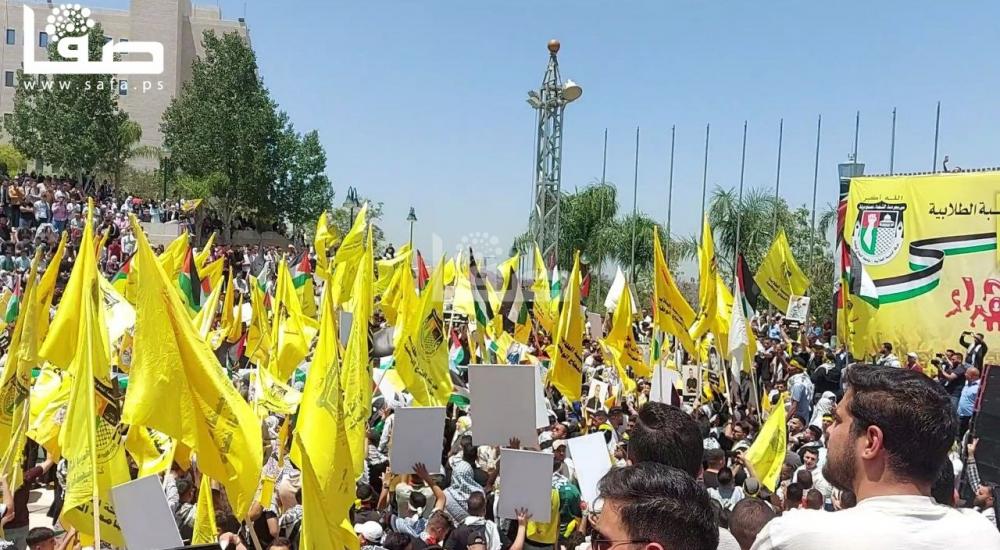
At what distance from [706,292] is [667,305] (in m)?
0.65

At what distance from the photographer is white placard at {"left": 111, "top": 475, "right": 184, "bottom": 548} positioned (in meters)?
4.55

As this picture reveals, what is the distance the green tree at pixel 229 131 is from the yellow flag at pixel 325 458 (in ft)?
131

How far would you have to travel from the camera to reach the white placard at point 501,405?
648 cm

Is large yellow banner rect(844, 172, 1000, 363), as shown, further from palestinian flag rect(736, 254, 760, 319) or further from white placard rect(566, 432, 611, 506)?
white placard rect(566, 432, 611, 506)

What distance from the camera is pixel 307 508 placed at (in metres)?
4.42

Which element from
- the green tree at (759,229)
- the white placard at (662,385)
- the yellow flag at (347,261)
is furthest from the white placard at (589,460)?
the green tree at (759,229)

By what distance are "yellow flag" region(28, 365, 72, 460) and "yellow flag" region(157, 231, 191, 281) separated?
12.4 ft

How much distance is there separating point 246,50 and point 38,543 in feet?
143

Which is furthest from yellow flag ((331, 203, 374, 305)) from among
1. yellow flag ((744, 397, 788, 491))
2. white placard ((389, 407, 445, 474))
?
yellow flag ((744, 397, 788, 491))

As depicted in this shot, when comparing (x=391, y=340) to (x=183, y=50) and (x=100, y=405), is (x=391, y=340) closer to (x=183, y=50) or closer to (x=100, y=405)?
(x=100, y=405)

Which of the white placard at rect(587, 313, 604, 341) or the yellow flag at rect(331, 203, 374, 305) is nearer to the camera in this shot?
the yellow flag at rect(331, 203, 374, 305)

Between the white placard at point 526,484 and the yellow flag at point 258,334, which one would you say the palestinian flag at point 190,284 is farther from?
the white placard at point 526,484

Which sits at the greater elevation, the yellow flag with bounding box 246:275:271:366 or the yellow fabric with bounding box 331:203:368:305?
the yellow fabric with bounding box 331:203:368:305

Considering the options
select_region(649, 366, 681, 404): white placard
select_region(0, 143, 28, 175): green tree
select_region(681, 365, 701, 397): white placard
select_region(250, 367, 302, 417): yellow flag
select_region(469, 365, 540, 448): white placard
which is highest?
select_region(0, 143, 28, 175): green tree
